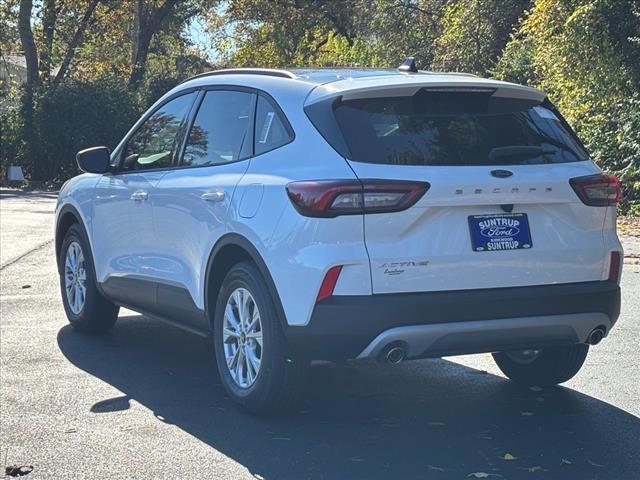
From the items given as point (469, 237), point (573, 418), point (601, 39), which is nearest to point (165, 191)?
point (469, 237)

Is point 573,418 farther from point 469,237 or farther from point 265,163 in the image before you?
point 265,163

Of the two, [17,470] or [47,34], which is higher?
[47,34]

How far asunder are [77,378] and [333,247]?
2.50m

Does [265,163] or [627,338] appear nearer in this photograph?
[265,163]

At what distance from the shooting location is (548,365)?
253 inches

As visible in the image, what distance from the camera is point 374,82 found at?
18.5 feet

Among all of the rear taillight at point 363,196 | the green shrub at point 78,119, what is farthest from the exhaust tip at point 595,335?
the green shrub at point 78,119

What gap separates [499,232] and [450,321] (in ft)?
1.69

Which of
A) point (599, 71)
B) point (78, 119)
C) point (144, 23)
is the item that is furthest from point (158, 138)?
point (144, 23)

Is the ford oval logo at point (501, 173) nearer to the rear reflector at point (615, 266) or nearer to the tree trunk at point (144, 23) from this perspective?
the rear reflector at point (615, 266)

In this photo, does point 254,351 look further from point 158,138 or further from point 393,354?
point 158,138

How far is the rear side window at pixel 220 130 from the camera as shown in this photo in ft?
20.1

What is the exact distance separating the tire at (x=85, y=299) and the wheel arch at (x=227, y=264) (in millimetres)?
2018

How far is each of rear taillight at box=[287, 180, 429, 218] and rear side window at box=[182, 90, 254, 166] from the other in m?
0.97
